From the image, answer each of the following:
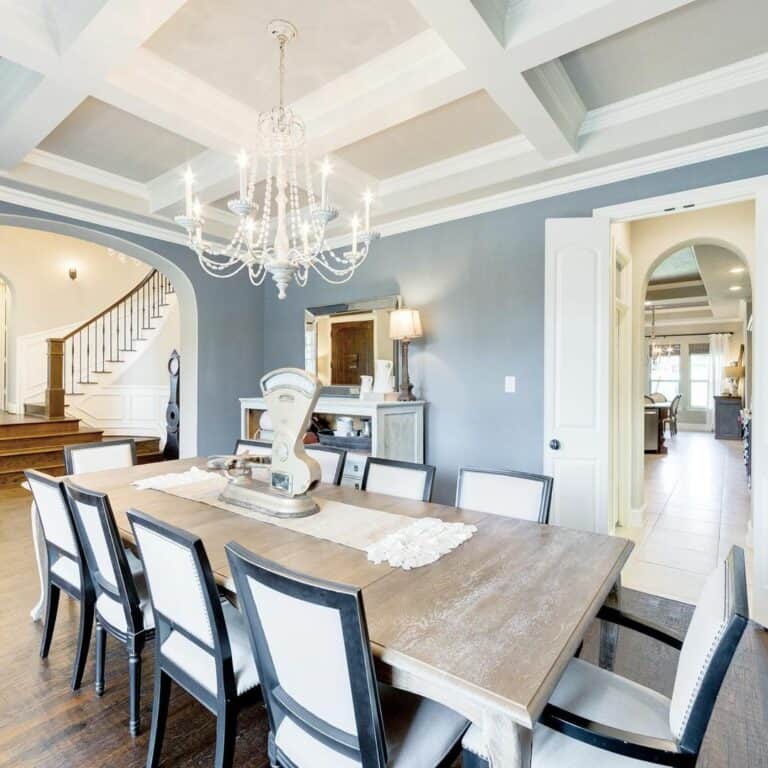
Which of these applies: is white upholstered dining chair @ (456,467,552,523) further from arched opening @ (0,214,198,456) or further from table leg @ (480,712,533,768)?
arched opening @ (0,214,198,456)

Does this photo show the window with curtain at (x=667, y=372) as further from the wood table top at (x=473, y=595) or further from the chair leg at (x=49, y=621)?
the chair leg at (x=49, y=621)

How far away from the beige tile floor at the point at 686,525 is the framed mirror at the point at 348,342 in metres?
2.36

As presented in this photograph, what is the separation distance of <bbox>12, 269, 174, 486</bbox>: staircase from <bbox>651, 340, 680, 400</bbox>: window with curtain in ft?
39.5

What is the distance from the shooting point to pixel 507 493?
7.16ft

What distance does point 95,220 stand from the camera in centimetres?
384

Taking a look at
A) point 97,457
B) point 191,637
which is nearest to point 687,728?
point 191,637

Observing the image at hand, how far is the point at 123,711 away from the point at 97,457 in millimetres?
1678

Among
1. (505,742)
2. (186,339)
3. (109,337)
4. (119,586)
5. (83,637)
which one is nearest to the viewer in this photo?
(505,742)

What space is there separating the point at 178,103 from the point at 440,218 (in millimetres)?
2085

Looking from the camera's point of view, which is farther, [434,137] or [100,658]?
[434,137]

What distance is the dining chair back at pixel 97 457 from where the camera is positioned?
2.96m

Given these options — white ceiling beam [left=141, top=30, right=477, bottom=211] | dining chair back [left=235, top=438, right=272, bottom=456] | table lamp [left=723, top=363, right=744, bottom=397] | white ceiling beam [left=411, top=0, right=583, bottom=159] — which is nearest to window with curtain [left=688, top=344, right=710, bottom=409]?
table lamp [left=723, top=363, right=744, bottom=397]

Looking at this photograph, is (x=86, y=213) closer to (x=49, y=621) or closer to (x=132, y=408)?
(x=49, y=621)

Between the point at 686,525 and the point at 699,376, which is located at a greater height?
the point at 699,376
